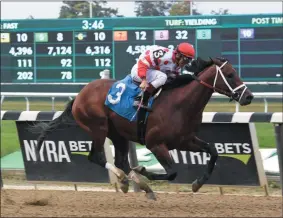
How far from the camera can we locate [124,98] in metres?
6.04

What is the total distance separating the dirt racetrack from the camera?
529cm

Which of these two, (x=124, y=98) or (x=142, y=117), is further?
(x=124, y=98)

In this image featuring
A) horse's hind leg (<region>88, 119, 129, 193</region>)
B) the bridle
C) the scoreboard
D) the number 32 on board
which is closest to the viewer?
the bridle

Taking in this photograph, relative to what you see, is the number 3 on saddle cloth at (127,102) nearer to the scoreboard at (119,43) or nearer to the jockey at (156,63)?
the jockey at (156,63)

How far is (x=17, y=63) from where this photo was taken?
13242 millimetres

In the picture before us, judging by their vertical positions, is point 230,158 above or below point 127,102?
below

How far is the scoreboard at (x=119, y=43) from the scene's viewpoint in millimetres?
12312

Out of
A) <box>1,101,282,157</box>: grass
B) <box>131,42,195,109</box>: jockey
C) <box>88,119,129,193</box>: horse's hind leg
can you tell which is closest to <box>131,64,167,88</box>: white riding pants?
<box>131,42,195,109</box>: jockey

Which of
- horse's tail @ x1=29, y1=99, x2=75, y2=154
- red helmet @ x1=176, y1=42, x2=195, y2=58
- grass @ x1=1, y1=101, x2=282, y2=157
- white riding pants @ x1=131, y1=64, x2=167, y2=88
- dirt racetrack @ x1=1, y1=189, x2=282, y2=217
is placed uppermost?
red helmet @ x1=176, y1=42, x2=195, y2=58

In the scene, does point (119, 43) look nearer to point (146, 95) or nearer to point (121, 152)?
point (121, 152)

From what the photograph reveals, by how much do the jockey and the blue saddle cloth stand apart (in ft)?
0.24

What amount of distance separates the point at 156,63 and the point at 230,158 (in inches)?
45.7

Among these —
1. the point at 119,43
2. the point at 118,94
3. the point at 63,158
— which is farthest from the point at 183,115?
the point at 119,43

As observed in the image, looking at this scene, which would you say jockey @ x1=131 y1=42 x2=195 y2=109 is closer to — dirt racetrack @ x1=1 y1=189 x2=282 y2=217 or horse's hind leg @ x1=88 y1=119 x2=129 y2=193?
horse's hind leg @ x1=88 y1=119 x2=129 y2=193
